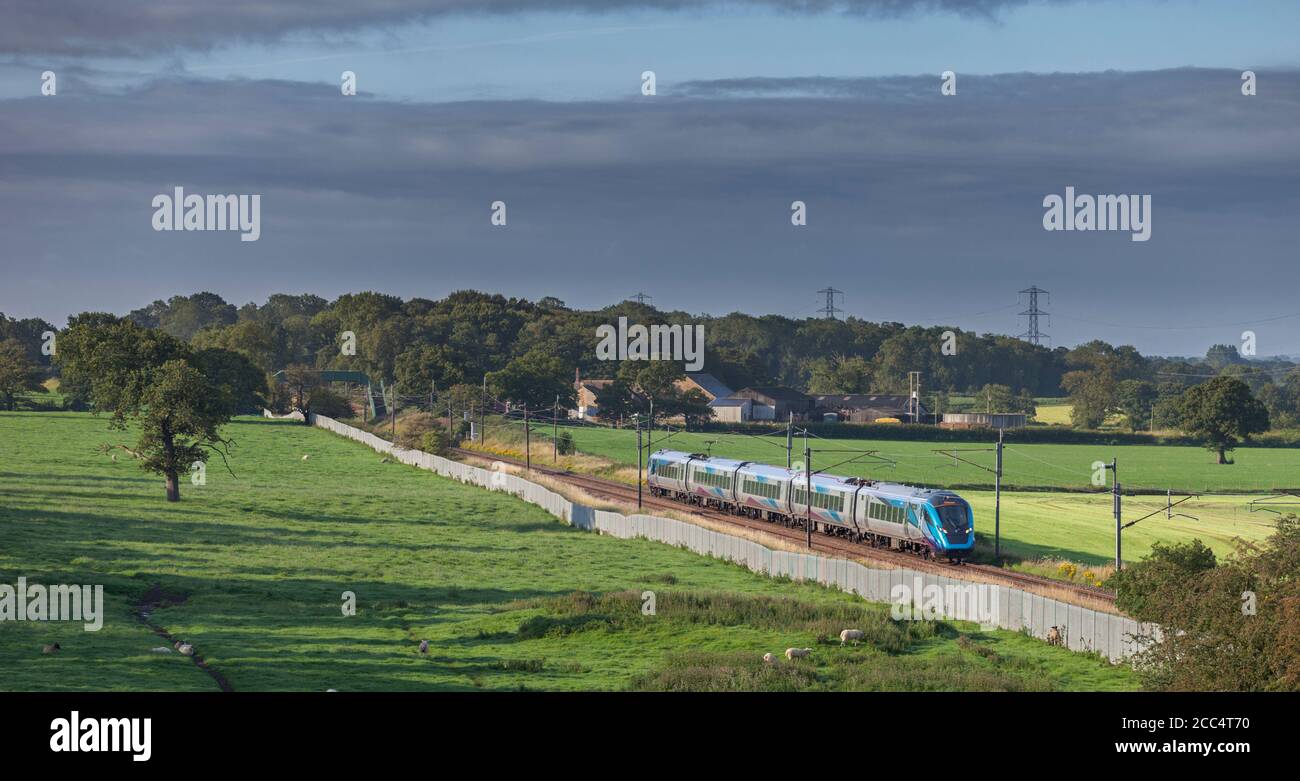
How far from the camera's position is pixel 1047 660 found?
4144 centimetres

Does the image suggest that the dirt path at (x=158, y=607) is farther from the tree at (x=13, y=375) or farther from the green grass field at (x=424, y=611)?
the tree at (x=13, y=375)

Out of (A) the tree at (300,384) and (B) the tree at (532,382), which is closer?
(B) the tree at (532,382)

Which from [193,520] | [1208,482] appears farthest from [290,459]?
[1208,482]

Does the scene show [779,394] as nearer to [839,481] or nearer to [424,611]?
[839,481]

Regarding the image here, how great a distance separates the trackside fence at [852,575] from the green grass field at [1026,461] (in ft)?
83.1

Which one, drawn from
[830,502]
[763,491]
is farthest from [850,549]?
[763,491]

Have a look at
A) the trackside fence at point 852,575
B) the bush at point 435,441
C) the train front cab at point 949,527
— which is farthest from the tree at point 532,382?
the train front cab at point 949,527

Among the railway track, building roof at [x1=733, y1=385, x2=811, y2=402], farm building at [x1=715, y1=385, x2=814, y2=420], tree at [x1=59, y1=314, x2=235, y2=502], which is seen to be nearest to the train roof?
the railway track

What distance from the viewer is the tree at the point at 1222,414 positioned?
5674 inches

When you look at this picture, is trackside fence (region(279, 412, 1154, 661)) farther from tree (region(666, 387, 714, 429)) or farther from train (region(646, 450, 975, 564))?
tree (region(666, 387, 714, 429))

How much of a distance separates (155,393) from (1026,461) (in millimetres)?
88835

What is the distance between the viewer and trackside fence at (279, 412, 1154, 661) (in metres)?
42.1
